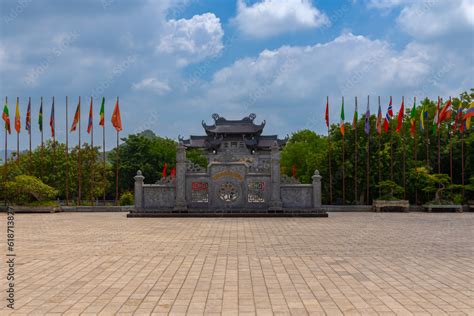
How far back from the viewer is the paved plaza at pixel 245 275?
5.59 metres

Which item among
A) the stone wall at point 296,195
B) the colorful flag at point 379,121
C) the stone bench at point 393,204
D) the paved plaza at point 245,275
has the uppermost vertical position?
the colorful flag at point 379,121

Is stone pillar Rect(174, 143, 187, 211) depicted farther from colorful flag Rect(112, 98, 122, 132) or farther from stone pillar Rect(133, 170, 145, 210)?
colorful flag Rect(112, 98, 122, 132)

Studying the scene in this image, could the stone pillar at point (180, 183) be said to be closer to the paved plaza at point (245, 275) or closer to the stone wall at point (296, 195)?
the stone wall at point (296, 195)

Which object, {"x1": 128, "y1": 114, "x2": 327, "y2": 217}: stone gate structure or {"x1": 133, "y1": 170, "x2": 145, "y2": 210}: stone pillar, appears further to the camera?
{"x1": 133, "y1": 170, "x2": 145, "y2": 210}: stone pillar

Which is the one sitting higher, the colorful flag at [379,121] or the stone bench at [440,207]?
the colorful flag at [379,121]

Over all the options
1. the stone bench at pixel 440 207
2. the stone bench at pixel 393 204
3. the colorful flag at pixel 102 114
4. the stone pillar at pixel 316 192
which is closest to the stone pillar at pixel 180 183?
the stone pillar at pixel 316 192

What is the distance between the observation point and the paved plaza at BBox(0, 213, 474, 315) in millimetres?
5586

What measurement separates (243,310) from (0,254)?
6333 mm

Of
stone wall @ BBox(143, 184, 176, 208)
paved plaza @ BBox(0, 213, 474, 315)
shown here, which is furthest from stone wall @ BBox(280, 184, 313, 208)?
paved plaza @ BBox(0, 213, 474, 315)

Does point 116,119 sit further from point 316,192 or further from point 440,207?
point 440,207

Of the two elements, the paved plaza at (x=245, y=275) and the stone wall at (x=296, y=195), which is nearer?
the paved plaza at (x=245, y=275)

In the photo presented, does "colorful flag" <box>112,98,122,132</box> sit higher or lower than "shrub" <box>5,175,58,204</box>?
higher

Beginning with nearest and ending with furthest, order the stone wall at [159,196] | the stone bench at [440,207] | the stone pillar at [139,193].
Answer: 1. the stone pillar at [139,193]
2. the stone wall at [159,196]
3. the stone bench at [440,207]

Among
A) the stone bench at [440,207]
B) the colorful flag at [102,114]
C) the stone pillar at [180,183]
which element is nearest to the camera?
the stone pillar at [180,183]
